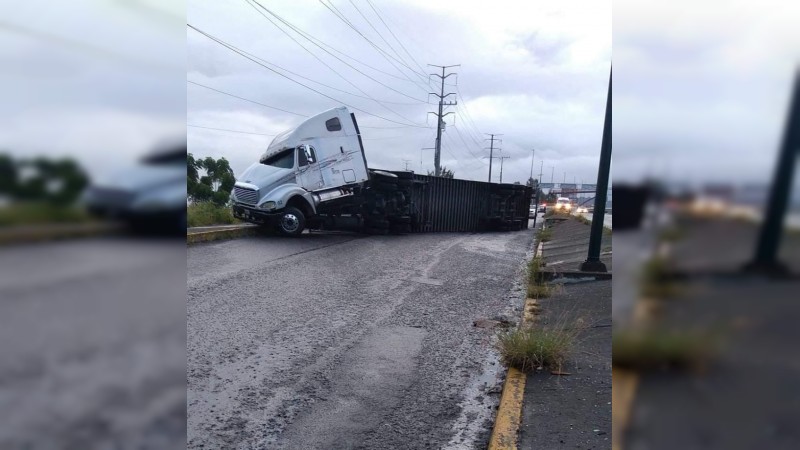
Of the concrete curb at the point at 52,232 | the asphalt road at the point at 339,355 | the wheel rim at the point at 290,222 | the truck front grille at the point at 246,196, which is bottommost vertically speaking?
the asphalt road at the point at 339,355

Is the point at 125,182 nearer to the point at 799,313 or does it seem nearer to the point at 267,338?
the point at 799,313

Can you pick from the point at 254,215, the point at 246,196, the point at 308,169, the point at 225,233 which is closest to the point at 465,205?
the point at 308,169

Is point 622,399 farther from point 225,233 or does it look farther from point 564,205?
point 564,205

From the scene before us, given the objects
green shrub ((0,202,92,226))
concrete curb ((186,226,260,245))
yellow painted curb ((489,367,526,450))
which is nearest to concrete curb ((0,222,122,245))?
green shrub ((0,202,92,226))

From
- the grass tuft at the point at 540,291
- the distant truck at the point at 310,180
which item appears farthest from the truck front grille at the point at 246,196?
the grass tuft at the point at 540,291

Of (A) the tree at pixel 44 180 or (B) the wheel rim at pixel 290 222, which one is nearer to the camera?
(A) the tree at pixel 44 180

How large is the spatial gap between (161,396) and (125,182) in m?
0.36

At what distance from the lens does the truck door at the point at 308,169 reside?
14148mm

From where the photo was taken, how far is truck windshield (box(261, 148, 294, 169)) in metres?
14.1

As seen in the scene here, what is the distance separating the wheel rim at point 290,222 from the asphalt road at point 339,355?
A: 12.5 ft

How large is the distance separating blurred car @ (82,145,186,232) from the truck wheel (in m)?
13.1

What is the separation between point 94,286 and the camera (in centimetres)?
81

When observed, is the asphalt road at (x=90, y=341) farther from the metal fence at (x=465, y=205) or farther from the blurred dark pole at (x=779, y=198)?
the metal fence at (x=465, y=205)

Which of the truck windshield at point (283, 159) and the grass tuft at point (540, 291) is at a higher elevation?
the truck windshield at point (283, 159)
